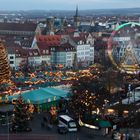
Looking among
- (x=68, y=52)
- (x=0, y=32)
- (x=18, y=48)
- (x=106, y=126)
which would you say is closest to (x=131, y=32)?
(x=68, y=52)

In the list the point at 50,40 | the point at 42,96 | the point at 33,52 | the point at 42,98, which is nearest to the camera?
the point at 42,98

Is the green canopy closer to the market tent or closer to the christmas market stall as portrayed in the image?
the christmas market stall

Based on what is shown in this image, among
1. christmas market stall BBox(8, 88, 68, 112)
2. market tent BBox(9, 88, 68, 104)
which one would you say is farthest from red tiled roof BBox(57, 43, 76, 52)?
christmas market stall BBox(8, 88, 68, 112)

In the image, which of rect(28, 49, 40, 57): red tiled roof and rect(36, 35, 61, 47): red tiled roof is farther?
rect(36, 35, 61, 47): red tiled roof

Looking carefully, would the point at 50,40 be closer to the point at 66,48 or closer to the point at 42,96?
the point at 66,48

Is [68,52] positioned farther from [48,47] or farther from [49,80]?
[49,80]

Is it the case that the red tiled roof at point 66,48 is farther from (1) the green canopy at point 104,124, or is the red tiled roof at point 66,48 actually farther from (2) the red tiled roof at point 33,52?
(1) the green canopy at point 104,124

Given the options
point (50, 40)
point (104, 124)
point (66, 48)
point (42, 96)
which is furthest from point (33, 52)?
point (104, 124)

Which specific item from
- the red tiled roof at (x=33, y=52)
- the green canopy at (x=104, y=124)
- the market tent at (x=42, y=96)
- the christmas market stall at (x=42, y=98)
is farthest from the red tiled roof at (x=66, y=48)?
the green canopy at (x=104, y=124)
